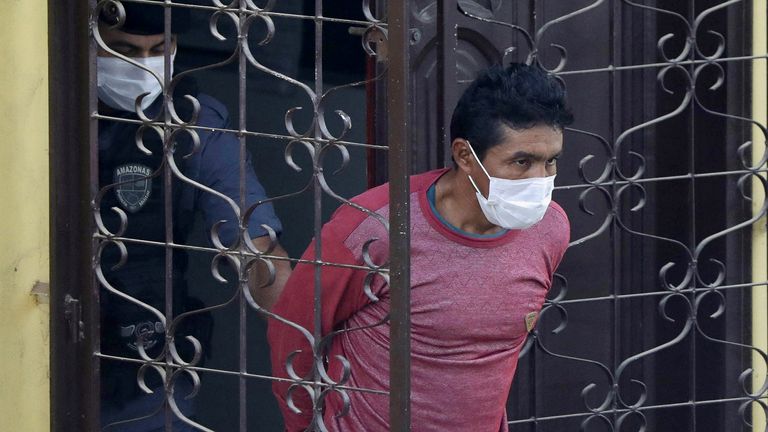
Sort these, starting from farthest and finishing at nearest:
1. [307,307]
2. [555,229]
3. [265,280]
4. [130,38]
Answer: [265,280]
[130,38]
[555,229]
[307,307]

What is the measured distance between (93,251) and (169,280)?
24cm

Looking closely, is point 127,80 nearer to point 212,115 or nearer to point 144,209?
point 212,115

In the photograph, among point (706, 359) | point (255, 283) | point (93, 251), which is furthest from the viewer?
point (706, 359)

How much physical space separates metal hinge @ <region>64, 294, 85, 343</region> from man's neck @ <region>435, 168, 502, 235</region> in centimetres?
98

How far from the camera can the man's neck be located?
3047 mm

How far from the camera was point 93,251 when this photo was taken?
10.8ft

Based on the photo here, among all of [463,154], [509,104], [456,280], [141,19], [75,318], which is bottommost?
[75,318]

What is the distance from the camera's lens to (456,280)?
302cm

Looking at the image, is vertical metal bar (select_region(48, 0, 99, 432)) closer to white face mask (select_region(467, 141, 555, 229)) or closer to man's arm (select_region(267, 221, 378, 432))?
man's arm (select_region(267, 221, 378, 432))

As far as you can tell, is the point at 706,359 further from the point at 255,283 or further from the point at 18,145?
the point at 18,145

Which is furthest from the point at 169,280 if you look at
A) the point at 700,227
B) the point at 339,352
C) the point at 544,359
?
the point at 700,227

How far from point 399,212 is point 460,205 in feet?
0.87

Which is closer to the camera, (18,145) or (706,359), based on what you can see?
(18,145)

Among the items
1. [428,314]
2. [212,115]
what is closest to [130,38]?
[212,115]
